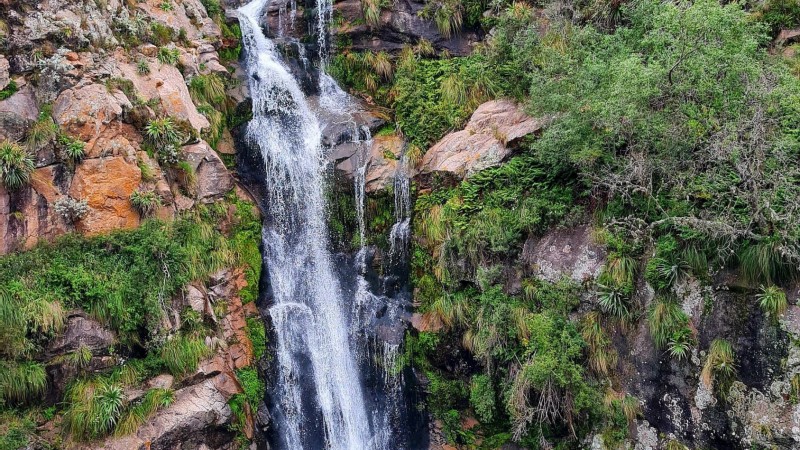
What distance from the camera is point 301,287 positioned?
517 inches

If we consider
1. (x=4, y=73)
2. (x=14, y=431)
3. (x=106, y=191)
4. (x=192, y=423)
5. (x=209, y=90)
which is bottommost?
(x=192, y=423)

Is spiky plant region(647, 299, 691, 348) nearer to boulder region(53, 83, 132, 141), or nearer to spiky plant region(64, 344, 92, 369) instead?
spiky plant region(64, 344, 92, 369)

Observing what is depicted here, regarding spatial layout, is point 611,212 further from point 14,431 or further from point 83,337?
point 14,431

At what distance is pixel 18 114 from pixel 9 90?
646 millimetres

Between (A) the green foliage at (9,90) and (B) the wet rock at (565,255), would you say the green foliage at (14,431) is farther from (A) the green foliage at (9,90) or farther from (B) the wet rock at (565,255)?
(B) the wet rock at (565,255)

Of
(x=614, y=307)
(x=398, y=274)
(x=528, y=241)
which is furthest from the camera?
(x=398, y=274)

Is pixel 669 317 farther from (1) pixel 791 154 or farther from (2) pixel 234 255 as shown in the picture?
(2) pixel 234 255

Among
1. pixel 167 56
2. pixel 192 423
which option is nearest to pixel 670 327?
pixel 192 423

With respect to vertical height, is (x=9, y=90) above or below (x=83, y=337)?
above

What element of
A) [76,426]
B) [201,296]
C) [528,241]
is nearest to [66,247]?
[201,296]

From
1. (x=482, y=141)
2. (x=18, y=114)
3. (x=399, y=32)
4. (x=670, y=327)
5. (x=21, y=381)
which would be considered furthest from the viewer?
(x=399, y=32)

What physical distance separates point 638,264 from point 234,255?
9049 mm

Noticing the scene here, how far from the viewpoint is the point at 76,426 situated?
8922mm

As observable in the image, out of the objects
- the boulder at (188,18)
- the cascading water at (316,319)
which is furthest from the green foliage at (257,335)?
the boulder at (188,18)
